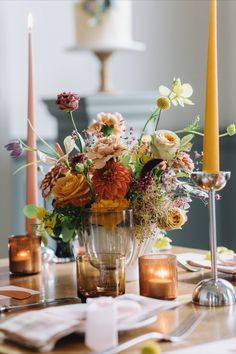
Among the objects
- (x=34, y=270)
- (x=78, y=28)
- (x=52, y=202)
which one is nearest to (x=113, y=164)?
(x=52, y=202)

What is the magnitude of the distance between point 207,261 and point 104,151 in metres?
0.43

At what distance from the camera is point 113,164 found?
140 centimetres

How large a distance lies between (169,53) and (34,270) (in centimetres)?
226

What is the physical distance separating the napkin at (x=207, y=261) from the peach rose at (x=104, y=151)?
347 millimetres

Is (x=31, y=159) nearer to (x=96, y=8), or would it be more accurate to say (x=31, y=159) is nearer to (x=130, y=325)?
(x=130, y=325)

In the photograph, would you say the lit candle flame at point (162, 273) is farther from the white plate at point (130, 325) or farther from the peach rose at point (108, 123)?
the peach rose at point (108, 123)

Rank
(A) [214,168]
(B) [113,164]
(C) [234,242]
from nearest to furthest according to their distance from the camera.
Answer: (A) [214,168] → (B) [113,164] → (C) [234,242]

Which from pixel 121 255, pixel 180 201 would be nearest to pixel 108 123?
pixel 180 201

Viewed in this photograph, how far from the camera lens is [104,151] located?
1391mm

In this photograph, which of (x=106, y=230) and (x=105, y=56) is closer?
(x=106, y=230)

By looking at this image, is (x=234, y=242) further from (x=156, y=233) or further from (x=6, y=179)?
(x=156, y=233)

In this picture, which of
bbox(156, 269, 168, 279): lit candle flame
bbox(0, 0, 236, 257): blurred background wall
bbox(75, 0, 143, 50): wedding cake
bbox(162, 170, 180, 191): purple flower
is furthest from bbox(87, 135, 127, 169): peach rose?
bbox(75, 0, 143, 50): wedding cake

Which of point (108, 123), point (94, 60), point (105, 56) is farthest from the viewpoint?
point (94, 60)

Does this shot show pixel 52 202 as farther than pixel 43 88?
No
